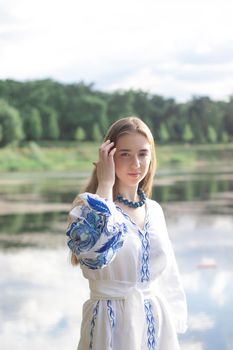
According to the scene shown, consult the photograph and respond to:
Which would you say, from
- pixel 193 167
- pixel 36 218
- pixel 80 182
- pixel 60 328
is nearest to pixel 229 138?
pixel 193 167

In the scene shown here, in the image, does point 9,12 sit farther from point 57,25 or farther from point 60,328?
point 60,328

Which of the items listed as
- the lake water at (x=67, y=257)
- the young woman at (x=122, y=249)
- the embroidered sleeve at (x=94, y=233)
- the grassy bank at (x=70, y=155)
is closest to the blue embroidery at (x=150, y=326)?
the young woman at (x=122, y=249)

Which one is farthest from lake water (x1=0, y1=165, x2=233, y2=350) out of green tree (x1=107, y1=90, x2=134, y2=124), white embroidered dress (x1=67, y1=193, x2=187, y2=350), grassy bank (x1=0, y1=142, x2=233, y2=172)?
white embroidered dress (x1=67, y1=193, x2=187, y2=350)

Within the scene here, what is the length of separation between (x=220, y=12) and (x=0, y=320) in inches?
91.2

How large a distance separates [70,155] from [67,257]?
157 cm

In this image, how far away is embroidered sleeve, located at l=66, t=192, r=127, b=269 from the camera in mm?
960

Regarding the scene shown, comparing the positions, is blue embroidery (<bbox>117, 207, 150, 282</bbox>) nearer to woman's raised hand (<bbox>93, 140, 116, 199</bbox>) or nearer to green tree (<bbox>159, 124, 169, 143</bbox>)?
woman's raised hand (<bbox>93, 140, 116, 199</bbox>)

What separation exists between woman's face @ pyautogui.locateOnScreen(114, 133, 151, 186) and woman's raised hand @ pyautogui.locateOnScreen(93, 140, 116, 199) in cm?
5

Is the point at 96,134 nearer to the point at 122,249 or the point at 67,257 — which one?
the point at 67,257

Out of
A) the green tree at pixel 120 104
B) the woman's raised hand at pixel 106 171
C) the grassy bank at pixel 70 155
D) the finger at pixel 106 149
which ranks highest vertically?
the green tree at pixel 120 104

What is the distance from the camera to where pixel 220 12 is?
4.00 metres

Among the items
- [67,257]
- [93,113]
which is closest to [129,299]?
[67,257]

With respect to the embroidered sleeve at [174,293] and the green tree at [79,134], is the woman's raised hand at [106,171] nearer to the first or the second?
the embroidered sleeve at [174,293]

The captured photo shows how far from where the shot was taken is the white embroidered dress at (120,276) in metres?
0.97
